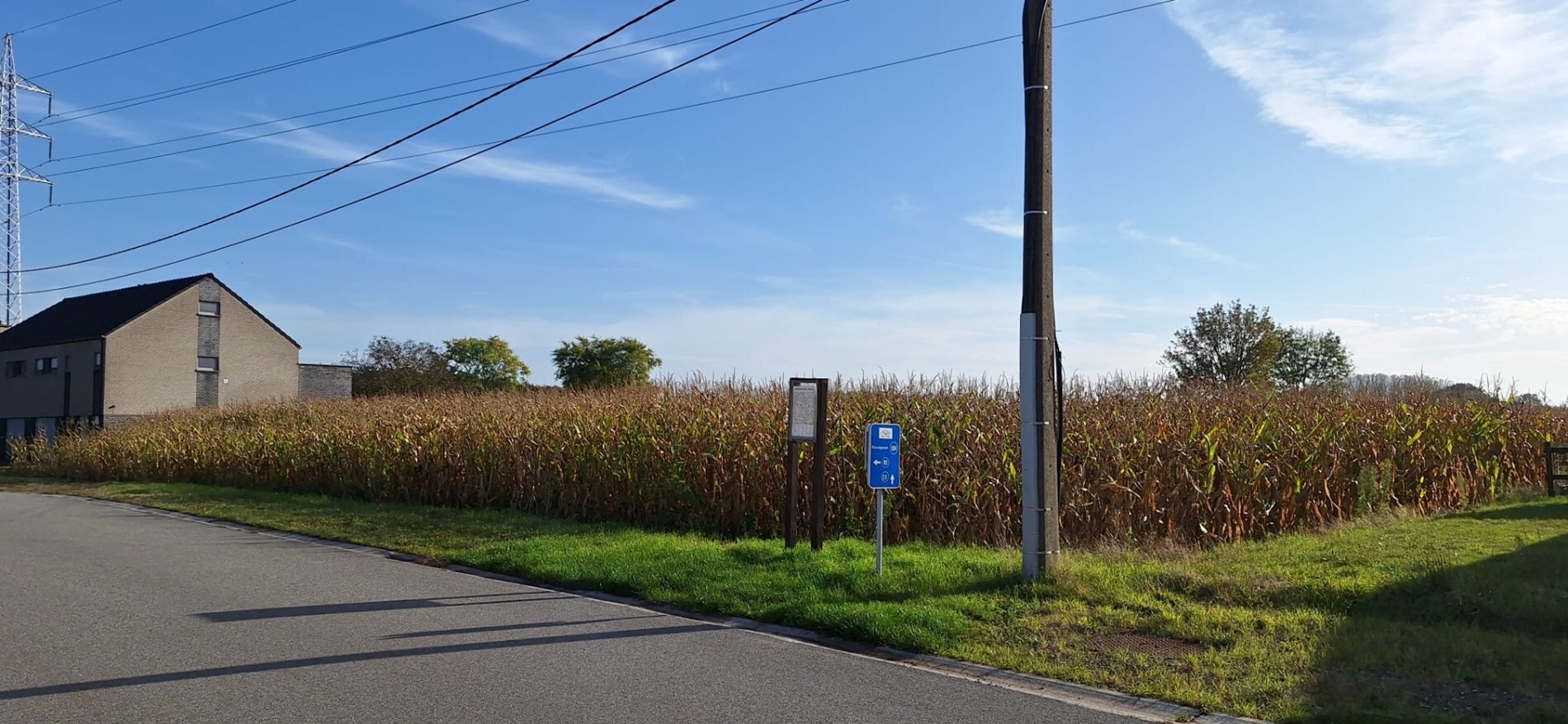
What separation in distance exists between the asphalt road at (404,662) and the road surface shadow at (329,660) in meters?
0.02

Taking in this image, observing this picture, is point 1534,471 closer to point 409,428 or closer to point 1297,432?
Answer: point 1297,432

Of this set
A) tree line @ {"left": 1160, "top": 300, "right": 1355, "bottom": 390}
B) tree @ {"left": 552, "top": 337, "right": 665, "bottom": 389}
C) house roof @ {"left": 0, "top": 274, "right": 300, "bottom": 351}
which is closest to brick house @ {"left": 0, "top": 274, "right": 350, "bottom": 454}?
house roof @ {"left": 0, "top": 274, "right": 300, "bottom": 351}

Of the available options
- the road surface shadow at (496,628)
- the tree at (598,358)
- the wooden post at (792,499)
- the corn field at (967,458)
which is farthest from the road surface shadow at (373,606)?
the tree at (598,358)

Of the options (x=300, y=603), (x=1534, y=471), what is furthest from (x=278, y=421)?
(x=1534, y=471)

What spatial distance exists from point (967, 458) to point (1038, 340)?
4.56m

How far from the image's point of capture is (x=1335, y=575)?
945 cm

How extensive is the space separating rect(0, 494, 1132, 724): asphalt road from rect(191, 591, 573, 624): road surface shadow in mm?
39

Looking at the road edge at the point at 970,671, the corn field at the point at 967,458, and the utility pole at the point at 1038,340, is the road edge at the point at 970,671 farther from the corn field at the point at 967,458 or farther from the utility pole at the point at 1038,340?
the corn field at the point at 967,458

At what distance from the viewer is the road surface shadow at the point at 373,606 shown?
892cm

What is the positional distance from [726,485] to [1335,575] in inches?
310

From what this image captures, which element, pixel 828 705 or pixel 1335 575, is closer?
pixel 828 705

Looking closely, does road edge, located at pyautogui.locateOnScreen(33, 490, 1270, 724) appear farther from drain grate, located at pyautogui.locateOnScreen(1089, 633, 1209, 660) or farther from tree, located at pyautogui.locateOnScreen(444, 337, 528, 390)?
tree, located at pyautogui.locateOnScreen(444, 337, 528, 390)

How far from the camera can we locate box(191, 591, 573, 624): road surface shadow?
8922mm

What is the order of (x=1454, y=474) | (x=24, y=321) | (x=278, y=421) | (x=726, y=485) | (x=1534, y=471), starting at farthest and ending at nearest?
(x=24, y=321)
(x=278, y=421)
(x=1534, y=471)
(x=1454, y=474)
(x=726, y=485)
